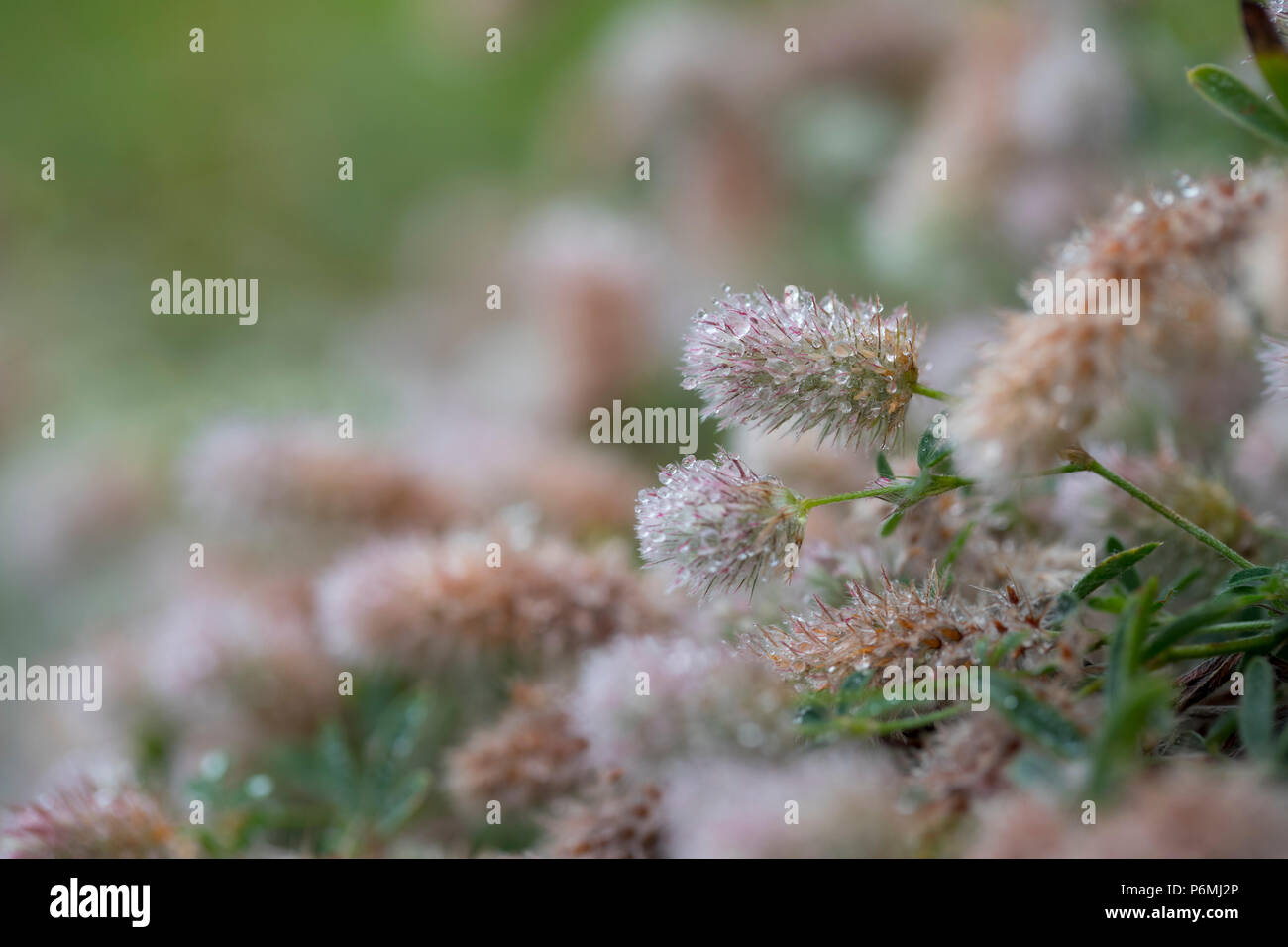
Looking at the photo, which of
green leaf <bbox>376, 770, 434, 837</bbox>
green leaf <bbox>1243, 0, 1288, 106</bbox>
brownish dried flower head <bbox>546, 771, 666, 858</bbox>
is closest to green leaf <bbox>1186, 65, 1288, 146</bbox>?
green leaf <bbox>1243, 0, 1288, 106</bbox>

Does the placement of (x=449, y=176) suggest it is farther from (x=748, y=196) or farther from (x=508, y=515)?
(x=508, y=515)

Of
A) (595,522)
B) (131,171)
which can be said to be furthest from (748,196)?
(131,171)

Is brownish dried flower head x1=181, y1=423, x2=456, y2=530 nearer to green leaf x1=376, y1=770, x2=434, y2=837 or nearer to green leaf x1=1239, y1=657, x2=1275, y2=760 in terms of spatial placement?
green leaf x1=376, y1=770, x2=434, y2=837

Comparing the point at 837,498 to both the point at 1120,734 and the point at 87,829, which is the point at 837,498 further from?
the point at 87,829

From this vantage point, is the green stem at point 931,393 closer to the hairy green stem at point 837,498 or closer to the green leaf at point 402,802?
the hairy green stem at point 837,498

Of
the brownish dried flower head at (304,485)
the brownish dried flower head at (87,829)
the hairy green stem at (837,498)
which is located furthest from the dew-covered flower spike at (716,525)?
the brownish dried flower head at (304,485)

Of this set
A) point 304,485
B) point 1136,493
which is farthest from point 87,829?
point 1136,493
